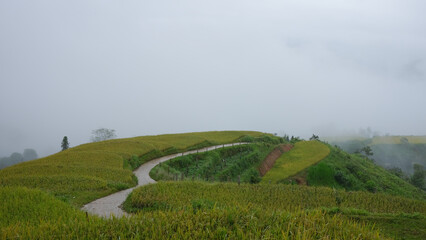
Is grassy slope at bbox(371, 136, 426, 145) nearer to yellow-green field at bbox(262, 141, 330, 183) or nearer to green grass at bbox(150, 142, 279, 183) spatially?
yellow-green field at bbox(262, 141, 330, 183)

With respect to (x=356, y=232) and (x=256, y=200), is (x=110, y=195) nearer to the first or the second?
(x=256, y=200)

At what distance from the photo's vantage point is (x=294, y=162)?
30328 millimetres

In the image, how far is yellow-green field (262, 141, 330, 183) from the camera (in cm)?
2563

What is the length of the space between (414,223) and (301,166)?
58.6ft

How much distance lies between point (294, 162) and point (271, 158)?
3848 millimetres

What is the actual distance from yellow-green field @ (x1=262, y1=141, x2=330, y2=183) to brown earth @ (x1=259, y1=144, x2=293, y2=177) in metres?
0.62

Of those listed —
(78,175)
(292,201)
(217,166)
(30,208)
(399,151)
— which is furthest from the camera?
(399,151)

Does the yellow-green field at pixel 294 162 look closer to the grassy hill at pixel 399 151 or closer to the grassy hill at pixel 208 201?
the grassy hill at pixel 208 201

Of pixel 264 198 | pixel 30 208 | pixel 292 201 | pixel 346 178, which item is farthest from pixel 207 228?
pixel 346 178

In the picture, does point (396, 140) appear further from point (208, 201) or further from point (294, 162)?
point (208, 201)

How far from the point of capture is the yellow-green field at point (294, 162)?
84.1 feet

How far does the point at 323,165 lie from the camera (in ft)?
91.9

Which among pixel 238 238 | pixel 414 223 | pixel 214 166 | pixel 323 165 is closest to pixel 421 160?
pixel 323 165

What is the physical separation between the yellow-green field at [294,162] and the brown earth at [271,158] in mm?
618
